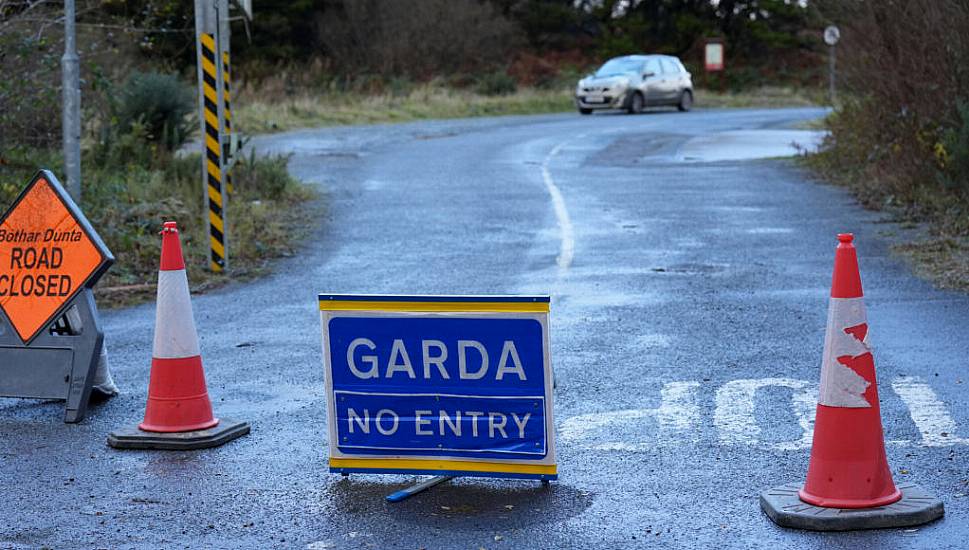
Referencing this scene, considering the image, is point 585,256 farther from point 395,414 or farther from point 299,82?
point 299,82

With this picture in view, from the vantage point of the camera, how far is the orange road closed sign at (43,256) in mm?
8039

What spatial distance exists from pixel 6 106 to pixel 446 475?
36.6ft

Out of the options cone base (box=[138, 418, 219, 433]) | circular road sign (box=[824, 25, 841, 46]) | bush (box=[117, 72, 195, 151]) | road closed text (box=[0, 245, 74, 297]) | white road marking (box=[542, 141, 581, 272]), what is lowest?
white road marking (box=[542, 141, 581, 272])

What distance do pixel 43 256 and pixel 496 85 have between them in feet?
137

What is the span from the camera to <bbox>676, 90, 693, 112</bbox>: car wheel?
1648 inches

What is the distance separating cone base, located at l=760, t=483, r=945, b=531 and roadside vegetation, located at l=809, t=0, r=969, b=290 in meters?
Answer: 6.77

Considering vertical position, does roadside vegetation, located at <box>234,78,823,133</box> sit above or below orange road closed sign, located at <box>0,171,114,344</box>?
below

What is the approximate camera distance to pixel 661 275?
1241 centimetres

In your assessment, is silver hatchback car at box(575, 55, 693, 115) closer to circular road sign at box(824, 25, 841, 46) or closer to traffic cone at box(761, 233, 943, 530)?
circular road sign at box(824, 25, 841, 46)

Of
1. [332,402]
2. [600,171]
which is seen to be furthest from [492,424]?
[600,171]

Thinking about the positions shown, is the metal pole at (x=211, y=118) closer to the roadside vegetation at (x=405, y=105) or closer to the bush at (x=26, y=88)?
the bush at (x=26, y=88)

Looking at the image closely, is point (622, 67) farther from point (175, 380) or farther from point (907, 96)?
point (175, 380)

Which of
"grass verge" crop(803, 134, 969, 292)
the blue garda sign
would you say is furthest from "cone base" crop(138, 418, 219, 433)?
"grass verge" crop(803, 134, 969, 292)

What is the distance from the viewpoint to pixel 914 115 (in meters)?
16.8
